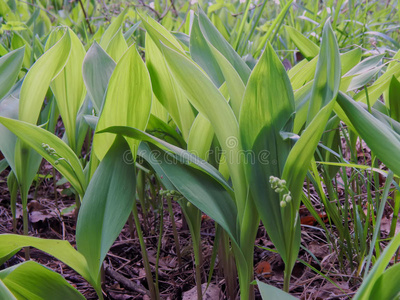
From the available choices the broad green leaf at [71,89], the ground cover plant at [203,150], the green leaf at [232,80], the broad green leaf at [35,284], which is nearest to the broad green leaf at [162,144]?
the ground cover plant at [203,150]

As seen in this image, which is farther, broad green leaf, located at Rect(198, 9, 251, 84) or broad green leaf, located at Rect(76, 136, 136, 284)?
broad green leaf, located at Rect(198, 9, 251, 84)

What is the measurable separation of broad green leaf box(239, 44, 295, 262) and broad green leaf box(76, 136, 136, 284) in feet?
0.70

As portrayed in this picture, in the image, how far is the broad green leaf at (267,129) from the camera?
24.9 inches

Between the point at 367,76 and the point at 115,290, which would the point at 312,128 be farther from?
the point at 115,290

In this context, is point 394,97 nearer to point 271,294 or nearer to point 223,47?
point 223,47

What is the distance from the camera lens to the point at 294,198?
0.67 metres

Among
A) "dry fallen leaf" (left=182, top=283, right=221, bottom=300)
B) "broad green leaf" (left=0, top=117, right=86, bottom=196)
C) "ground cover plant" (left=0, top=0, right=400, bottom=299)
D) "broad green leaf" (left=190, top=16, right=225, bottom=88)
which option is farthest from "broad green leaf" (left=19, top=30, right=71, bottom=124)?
"dry fallen leaf" (left=182, top=283, right=221, bottom=300)

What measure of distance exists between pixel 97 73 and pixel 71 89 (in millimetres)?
176

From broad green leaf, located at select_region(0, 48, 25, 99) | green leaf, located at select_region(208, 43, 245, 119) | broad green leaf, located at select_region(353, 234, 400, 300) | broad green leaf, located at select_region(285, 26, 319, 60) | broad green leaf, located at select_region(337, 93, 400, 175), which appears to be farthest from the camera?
broad green leaf, located at select_region(285, 26, 319, 60)

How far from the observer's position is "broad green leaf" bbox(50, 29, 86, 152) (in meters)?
0.96

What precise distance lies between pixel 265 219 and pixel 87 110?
59cm

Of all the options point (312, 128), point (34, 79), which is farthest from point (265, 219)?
point (34, 79)

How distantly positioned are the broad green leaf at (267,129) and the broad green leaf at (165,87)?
0.23 meters

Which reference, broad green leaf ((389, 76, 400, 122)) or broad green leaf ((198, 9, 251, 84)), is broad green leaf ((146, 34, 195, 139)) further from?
broad green leaf ((389, 76, 400, 122))
